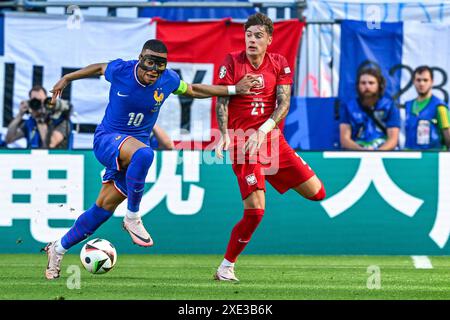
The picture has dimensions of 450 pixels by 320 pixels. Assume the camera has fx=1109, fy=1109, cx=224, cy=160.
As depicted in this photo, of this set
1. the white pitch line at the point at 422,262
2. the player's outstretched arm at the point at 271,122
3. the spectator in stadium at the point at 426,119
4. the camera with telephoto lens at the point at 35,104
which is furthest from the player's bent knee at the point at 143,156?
the spectator in stadium at the point at 426,119

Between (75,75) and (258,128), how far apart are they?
6.59 feet

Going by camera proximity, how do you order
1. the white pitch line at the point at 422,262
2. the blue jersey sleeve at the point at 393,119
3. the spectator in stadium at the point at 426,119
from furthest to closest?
the spectator in stadium at the point at 426,119, the blue jersey sleeve at the point at 393,119, the white pitch line at the point at 422,262

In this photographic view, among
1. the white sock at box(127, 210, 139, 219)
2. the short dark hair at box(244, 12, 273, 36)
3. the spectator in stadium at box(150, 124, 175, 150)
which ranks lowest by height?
the white sock at box(127, 210, 139, 219)

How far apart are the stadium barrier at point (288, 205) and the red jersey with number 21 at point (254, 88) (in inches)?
A: 130

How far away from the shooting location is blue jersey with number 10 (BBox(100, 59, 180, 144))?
11.2 meters

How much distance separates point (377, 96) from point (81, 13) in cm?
459

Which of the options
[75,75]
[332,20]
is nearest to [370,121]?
[332,20]

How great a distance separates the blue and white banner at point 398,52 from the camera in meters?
16.3

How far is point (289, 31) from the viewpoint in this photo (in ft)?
53.1

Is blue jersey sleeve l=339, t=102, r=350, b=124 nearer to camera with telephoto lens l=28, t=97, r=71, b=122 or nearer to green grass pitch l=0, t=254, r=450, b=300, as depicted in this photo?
green grass pitch l=0, t=254, r=450, b=300

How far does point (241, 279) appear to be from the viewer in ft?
36.9

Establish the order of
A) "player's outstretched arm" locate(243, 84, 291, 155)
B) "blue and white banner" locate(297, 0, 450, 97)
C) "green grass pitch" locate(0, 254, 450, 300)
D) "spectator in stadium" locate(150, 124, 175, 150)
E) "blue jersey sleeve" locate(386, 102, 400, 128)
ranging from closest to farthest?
"green grass pitch" locate(0, 254, 450, 300), "player's outstretched arm" locate(243, 84, 291, 155), "spectator in stadium" locate(150, 124, 175, 150), "blue jersey sleeve" locate(386, 102, 400, 128), "blue and white banner" locate(297, 0, 450, 97)

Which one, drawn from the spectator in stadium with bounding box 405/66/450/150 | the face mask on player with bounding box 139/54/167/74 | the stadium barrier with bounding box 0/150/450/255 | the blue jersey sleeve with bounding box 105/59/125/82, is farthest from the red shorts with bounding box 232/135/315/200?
the spectator in stadium with bounding box 405/66/450/150

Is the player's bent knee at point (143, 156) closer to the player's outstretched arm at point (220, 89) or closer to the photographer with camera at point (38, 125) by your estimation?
the player's outstretched arm at point (220, 89)
